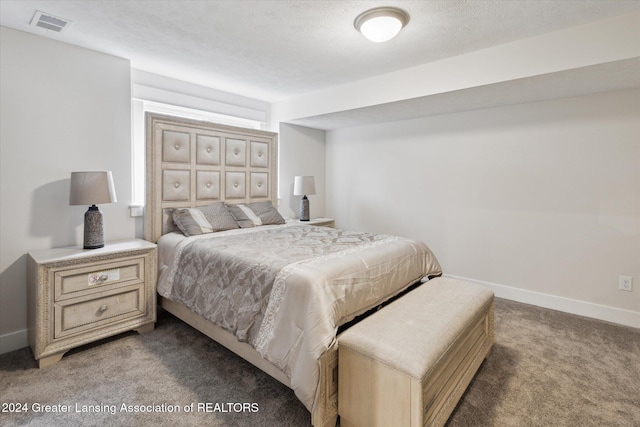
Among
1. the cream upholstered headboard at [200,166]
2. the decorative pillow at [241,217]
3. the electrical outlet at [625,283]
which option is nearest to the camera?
the electrical outlet at [625,283]

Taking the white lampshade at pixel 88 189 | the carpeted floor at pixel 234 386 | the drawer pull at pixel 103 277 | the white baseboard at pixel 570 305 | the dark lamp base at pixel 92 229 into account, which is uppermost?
the white lampshade at pixel 88 189

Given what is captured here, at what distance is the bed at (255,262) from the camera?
1.63 m

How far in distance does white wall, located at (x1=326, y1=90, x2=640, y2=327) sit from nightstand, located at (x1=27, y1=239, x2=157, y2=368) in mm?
3019

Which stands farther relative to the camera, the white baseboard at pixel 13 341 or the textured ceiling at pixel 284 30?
the white baseboard at pixel 13 341

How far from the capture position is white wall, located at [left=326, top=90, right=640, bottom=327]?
281 cm

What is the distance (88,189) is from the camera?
240 cm

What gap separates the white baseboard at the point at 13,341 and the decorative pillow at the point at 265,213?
217cm

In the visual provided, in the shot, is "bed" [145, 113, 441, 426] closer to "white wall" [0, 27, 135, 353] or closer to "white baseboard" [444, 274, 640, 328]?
"white wall" [0, 27, 135, 353]

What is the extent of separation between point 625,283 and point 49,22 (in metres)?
5.10

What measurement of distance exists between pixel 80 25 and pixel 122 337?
2.41m

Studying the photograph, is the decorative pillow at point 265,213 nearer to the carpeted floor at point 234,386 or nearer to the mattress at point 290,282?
the mattress at point 290,282

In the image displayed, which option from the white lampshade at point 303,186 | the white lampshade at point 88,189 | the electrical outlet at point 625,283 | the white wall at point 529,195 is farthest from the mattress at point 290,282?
the electrical outlet at point 625,283

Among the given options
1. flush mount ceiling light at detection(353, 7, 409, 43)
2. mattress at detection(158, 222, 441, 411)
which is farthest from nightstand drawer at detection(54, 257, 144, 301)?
flush mount ceiling light at detection(353, 7, 409, 43)

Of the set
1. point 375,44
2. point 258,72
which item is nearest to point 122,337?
point 258,72
